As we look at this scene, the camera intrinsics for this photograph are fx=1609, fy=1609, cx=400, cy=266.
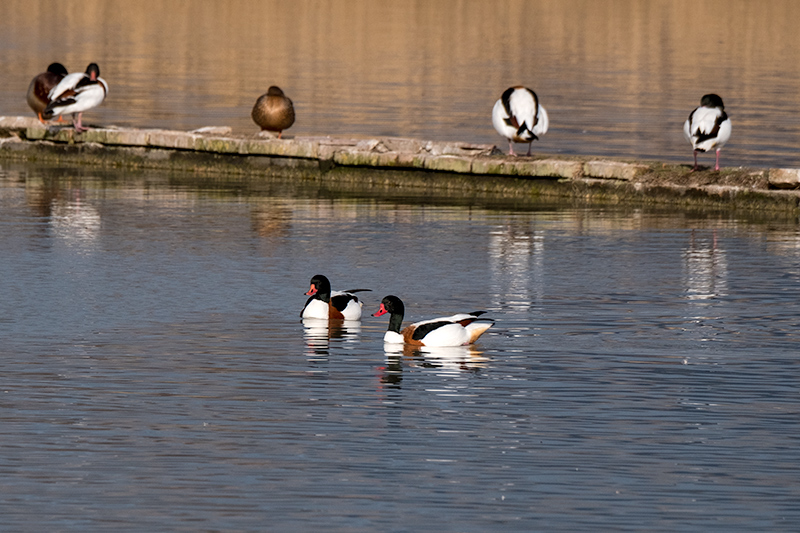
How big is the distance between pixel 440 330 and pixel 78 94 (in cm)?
1702

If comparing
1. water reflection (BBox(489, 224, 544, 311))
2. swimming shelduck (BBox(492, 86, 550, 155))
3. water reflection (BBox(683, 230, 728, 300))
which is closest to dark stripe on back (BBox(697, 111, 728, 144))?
water reflection (BBox(683, 230, 728, 300))

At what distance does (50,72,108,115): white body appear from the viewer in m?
28.4

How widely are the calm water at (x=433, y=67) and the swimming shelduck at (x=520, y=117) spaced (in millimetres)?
5523

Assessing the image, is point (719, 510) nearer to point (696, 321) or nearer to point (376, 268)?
point (696, 321)

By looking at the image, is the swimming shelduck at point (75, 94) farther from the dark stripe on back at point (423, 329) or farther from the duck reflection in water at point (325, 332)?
the dark stripe on back at point (423, 329)

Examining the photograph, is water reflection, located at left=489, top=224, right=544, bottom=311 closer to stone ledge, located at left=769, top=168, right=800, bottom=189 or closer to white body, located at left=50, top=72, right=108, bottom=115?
stone ledge, located at left=769, top=168, right=800, bottom=189

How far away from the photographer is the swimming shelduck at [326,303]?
14.2m

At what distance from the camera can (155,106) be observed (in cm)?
4131

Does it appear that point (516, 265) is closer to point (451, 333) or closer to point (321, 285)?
point (321, 285)

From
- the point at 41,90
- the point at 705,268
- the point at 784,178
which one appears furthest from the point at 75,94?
the point at 705,268

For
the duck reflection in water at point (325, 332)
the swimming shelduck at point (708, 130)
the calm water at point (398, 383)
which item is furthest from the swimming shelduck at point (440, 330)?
the swimming shelduck at point (708, 130)

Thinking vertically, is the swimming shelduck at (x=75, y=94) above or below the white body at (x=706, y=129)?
above

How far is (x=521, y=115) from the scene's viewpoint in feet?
78.9

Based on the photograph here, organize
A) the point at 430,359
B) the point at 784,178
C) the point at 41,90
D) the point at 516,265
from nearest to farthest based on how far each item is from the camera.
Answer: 1. the point at 430,359
2. the point at 516,265
3. the point at 784,178
4. the point at 41,90
